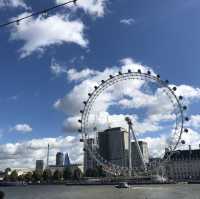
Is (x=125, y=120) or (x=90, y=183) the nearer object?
(x=125, y=120)

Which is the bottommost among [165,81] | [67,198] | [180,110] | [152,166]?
[67,198]

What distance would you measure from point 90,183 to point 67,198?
342ft

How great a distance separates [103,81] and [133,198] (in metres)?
39.0

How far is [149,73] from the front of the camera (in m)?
106

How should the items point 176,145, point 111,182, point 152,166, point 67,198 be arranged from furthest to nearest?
point 111,182 → point 152,166 → point 176,145 → point 67,198

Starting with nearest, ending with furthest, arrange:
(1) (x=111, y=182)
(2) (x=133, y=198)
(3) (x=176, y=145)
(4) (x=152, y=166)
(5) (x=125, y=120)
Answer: (2) (x=133, y=198) → (3) (x=176, y=145) → (4) (x=152, y=166) → (5) (x=125, y=120) → (1) (x=111, y=182)

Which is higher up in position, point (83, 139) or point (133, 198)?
point (83, 139)

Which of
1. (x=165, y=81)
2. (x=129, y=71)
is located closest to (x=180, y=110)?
(x=165, y=81)

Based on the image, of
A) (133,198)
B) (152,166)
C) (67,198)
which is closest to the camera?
(133,198)

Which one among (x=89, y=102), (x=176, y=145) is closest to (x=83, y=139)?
(x=89, y=102)

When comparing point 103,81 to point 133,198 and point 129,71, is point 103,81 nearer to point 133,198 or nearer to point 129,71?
point 129,71

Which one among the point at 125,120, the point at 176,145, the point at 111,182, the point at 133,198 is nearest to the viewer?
the point at 133,198

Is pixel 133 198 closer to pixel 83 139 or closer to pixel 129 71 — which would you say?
pixel 83 139

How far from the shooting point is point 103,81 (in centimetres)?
10900
